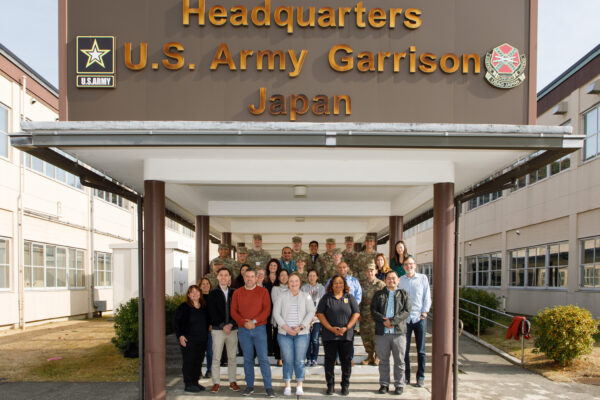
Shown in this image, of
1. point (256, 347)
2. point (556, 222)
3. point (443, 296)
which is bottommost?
point (256, 347)

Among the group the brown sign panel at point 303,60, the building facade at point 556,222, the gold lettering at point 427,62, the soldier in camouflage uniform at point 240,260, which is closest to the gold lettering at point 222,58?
the brown sign panel at point 303,60

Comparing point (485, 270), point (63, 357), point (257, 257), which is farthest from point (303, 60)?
point (485, 270)

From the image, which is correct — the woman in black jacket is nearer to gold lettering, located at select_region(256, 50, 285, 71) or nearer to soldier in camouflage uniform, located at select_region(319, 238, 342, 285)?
soldier in camouflage uniform, located at select_region(319, 238, 342, 285)

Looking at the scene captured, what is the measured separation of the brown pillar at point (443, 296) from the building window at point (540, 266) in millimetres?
12078

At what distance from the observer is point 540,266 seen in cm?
1967

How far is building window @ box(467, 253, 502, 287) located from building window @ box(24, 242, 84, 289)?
18470 millimetres

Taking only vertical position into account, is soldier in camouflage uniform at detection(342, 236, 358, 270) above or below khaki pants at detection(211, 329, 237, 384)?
above

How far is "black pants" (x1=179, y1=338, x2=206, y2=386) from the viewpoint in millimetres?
7727

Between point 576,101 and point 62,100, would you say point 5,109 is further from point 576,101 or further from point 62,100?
point 576,101

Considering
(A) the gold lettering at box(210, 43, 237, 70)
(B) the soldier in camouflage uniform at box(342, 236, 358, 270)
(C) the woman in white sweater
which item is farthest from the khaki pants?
(A) the gold lettering at box(210, 43, 237, 70)

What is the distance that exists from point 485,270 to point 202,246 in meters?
18.0

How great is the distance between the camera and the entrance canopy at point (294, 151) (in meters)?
6.18

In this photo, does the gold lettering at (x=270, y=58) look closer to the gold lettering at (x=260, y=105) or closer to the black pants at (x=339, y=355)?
the gold lettering at (x=260, y=105)

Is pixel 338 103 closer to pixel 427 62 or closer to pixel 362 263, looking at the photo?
pixel 427 62
